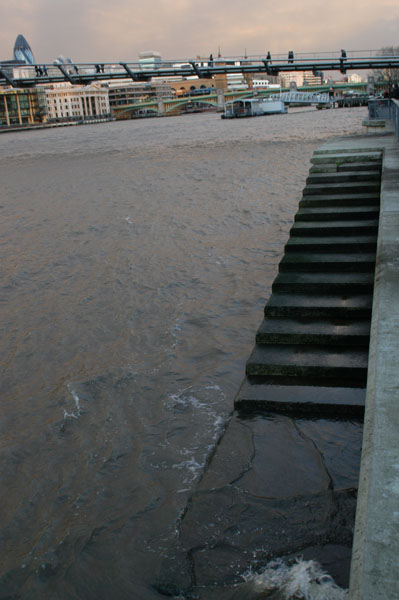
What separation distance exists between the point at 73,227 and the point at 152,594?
42.1ft

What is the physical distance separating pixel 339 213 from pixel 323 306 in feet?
6.68

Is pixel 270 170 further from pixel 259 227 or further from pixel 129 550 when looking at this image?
pixel 129 550

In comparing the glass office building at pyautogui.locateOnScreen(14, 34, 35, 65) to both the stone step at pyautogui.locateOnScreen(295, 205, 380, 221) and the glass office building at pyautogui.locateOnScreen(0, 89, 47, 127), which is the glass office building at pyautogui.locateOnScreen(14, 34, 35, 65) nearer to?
the glass office building at pyautogui.locateOnScreen(0, 89, 47, 127)

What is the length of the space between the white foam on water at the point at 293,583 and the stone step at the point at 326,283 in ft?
10.8

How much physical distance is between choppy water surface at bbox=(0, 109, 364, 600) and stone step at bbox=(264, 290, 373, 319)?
0.81 meters

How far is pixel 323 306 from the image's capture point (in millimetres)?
5648

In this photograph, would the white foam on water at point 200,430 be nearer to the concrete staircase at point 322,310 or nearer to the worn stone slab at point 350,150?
the concrete staircase at point 322,310

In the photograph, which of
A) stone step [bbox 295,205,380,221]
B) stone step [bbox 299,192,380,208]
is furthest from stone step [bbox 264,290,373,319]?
stone step [bbox 299,192,380,208]

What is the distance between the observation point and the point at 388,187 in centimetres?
698

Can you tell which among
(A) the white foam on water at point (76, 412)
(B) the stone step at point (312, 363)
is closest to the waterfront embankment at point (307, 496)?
(B) the stone step at point (312, 363)

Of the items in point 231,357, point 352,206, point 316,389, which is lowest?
point 231,357

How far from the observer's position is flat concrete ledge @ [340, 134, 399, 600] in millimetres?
1926

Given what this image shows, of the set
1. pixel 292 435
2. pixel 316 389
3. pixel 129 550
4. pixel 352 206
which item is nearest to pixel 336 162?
pixel 352 206

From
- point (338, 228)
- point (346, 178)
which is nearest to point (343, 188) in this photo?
point (346, 178)
